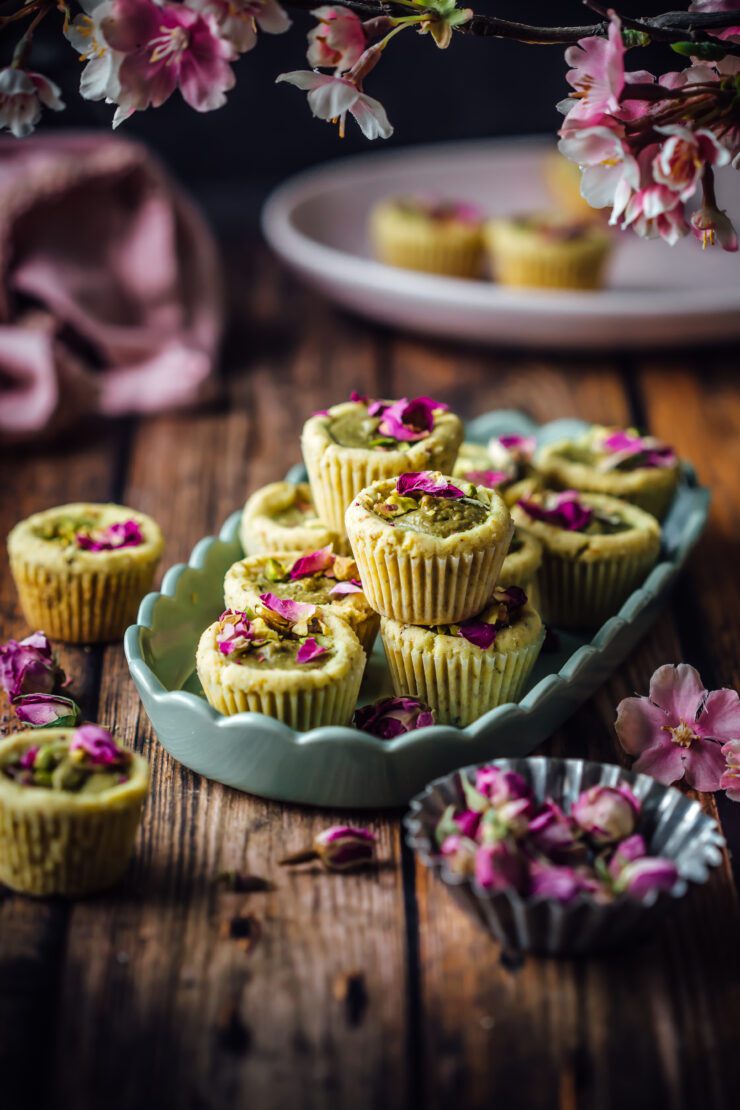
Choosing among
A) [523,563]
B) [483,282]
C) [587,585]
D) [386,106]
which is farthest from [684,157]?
[386,106]

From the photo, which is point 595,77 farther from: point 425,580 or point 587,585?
point 587,585

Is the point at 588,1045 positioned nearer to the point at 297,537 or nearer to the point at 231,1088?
the point at 231,1088

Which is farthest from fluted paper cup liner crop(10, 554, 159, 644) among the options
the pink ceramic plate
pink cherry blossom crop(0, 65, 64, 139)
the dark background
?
the dark background

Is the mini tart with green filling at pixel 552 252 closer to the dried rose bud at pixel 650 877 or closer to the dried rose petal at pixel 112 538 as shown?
the dried rose petal at pixel 112 538

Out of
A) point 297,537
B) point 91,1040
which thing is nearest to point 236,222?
point 297,537

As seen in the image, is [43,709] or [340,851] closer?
[340,851]

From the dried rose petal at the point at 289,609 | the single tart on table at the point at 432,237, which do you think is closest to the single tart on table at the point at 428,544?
the dried rose petal at the point at 289,609

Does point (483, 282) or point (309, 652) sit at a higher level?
point (309, 652)
